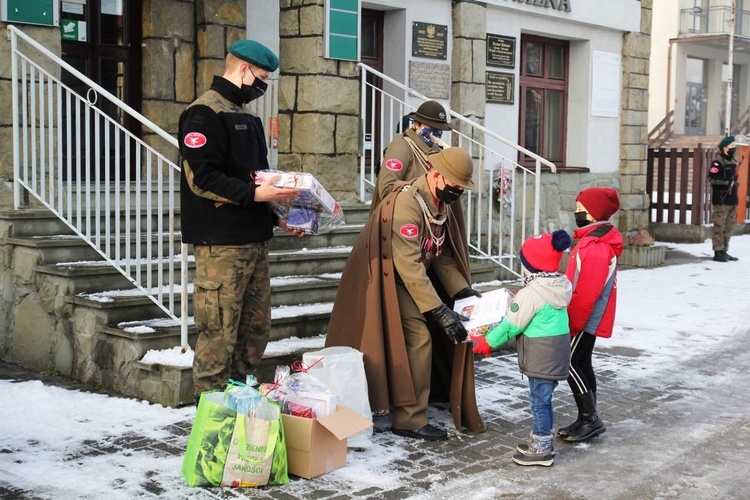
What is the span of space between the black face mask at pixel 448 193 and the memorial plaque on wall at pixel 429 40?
555cm

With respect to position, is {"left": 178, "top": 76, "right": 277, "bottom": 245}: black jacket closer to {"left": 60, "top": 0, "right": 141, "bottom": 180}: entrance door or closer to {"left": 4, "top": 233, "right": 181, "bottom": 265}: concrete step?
{"left": 4, "top": 233, "right": 181, "bottom": 265}: concrete step

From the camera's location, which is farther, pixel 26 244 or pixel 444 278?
pixel 26 244

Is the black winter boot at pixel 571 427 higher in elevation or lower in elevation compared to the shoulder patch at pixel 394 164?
lower

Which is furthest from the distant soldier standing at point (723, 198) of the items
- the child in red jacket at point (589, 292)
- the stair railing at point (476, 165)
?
the child in red jacket at point (589, 292)

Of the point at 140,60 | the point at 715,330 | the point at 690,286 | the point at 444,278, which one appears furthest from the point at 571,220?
the point at 444,278

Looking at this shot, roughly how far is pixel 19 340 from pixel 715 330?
6.07 m

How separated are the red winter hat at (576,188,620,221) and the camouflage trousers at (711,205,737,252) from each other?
8783 millimetres

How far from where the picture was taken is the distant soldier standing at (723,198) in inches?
534

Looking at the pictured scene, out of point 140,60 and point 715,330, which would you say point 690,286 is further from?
point 140,60

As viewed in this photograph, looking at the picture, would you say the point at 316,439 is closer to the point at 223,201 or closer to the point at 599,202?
the point at 223,201

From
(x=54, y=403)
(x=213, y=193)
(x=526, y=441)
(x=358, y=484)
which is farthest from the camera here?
(x=54, y=403)

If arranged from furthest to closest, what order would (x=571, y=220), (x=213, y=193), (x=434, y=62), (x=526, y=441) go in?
(x=571, y=220) → (x=434, y=62) → (x=526, y=441) → (x=213, y=193)

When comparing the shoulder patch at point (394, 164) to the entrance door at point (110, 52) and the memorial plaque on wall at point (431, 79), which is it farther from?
the memorial plaque on wall at point (431, 79)

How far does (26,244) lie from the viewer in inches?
257
